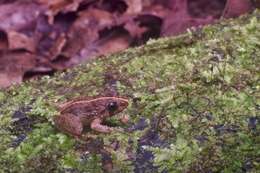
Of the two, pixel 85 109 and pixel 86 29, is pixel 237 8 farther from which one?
pixel 85 109

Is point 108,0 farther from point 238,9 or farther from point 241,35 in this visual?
point 241,35

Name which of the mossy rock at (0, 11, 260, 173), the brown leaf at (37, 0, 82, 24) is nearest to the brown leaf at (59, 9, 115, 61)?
the brown leaf at (37, 0, 82, 24)

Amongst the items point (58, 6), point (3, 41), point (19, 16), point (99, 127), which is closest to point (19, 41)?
point (3, 41)

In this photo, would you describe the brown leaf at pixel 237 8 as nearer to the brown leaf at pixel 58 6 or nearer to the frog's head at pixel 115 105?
the brown leaf at pixel 58 6

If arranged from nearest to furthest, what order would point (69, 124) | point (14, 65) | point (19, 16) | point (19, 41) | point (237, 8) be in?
point (69, 124) < point (237, 8) < point (14, 65) < point (19, 41) < point (19, 16)

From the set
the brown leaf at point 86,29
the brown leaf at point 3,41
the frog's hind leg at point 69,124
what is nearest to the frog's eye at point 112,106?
the frog's hind leg at point 69,124

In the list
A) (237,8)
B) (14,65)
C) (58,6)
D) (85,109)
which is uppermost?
(237,8)

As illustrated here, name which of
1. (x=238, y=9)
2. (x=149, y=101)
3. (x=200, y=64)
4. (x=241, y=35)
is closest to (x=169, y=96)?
(x=149, y=101)
